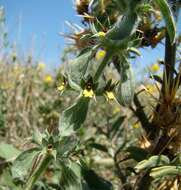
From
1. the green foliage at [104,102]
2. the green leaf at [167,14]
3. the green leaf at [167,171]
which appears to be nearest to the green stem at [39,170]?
the green foliage at [104,102]

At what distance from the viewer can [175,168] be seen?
1.24 meters

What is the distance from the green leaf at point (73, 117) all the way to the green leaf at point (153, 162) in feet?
0.79

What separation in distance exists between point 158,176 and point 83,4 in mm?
630

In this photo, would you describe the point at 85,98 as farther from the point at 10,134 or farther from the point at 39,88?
the point at 39,88

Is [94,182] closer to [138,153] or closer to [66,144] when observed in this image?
[138,153]

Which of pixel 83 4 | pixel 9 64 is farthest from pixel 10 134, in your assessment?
pixel 83 4

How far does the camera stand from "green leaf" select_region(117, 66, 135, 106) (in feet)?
3.38

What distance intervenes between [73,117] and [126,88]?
0.58 feet

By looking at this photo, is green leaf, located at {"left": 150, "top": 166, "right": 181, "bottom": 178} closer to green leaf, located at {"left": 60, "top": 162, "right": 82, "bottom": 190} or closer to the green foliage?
the green foliage

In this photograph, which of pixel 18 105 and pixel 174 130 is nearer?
pixel 174 130

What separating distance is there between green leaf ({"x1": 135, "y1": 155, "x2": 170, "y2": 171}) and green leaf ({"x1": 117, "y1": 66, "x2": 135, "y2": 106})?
0.92 feet

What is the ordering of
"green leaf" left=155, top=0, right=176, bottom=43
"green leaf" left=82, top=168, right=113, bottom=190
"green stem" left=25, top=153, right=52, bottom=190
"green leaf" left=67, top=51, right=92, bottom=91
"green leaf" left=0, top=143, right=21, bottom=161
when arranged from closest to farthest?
"green leaf" left=155, top=0, right=176, bottom=43 → "green leaf" left=67, top=51, right=92, bottom=91 → "green stem" left=25, top=153, right=52, bottom=190 → "green leaf" left=82, top=168, right=113, bottom=190 → "green leaf" left=0, top=143, right=21, bottom=161

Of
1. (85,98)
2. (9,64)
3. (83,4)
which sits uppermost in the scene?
(83,4)

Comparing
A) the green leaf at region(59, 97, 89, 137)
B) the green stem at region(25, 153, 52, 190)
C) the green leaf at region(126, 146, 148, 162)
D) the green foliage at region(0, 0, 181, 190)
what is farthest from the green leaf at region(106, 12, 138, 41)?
the green leaf at region(126, 146, 148, 162)
